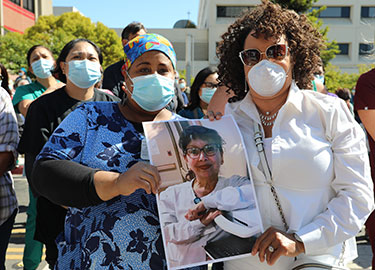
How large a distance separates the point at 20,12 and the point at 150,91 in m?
41.4

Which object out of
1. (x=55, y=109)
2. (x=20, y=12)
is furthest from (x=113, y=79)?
(x=20, y=12)

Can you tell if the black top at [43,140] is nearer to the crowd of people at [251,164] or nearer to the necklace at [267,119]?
the crowd of people at [251,164]

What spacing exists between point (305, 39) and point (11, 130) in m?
1.98

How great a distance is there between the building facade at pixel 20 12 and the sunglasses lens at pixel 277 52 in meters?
34.1

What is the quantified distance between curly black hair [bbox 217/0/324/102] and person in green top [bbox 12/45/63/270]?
8.43 ft

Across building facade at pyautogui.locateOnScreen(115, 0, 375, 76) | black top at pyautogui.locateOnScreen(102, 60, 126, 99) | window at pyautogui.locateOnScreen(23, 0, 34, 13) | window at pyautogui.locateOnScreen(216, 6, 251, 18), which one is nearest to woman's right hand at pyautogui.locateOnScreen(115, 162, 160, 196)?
black top at pyautogui.locateOnScreen(102, 60, 126, 99)

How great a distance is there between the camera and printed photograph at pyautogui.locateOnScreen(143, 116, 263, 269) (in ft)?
5.16

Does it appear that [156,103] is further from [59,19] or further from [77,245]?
[59,19]

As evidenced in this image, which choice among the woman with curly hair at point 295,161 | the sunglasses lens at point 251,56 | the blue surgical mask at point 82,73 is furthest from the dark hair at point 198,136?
the blue surgical mask at point 82,73

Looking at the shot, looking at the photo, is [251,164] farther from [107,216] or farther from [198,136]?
[107,216]

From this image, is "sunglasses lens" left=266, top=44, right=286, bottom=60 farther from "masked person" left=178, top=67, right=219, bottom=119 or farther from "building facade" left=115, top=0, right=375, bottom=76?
"building facade" left=115, top=0, right=375, bottom=76

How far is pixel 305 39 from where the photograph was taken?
193 centimetres

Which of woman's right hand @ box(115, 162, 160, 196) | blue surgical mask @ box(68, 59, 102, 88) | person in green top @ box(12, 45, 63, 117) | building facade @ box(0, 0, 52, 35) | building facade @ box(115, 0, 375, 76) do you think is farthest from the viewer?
building facade @ box(115, 0, 375, 76)

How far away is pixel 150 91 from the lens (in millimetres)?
1927
